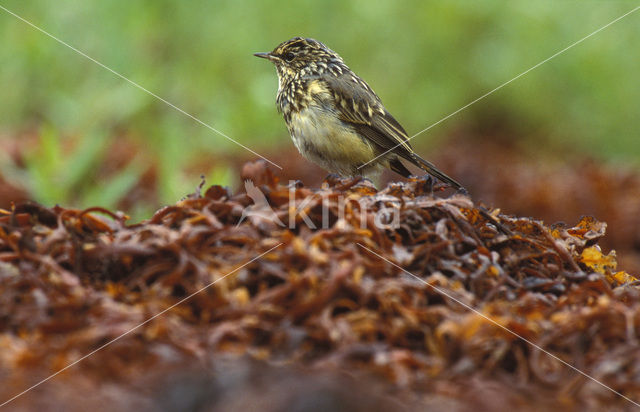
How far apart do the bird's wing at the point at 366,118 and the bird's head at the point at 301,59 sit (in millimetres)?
181

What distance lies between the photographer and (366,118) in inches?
208

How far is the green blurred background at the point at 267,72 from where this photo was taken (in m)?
8.45

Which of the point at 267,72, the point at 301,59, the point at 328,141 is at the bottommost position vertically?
the point at 328,141

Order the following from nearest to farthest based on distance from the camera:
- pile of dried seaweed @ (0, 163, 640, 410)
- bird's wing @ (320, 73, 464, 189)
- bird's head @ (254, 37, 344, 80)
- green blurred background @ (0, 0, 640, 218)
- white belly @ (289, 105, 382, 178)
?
1. pile of dried seaweed @ (0, 163, 640, 410)
2. white belly @ (289, 105, 382, 178)
3. bird's wing @ (320, 73, 464, 189)
4. bird's head @ (254, 37, 344, 80)
5. green blurred background @ (0, 0, 640, 218)

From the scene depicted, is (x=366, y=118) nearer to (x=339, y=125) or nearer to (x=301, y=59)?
(x=339, y=125)

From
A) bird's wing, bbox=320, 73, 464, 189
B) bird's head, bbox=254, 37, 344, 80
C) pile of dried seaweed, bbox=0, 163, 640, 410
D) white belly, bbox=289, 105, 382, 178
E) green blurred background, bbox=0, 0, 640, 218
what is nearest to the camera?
pile of dried seaweed, bbox=0, 163, 640, 410

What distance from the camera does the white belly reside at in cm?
507

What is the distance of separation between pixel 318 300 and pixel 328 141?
277 centimetres

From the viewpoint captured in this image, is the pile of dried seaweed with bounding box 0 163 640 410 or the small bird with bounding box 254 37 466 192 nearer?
the pile of dried seaweed with bounding box 0 163 640 410

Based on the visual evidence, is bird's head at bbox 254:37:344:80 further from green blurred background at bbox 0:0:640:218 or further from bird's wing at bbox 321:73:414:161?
green blurred background at bbox 0:0:640:218

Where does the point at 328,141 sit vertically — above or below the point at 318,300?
above

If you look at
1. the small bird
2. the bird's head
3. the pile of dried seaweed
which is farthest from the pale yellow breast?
the pile of dried seaweed

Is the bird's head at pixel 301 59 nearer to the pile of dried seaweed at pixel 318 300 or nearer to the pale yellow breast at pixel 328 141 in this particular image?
the pale yellow breast at pixel 328 141

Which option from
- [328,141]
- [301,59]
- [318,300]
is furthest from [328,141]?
[318,300]
